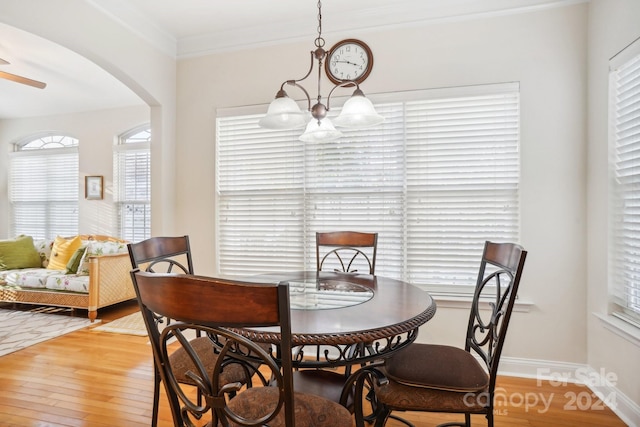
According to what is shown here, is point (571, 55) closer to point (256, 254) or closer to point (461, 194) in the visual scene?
point (461, 194)

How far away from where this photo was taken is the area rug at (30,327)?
3270 millimetres

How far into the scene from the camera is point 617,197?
7.11 ft

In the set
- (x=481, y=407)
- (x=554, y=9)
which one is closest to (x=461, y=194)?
(x=554, y=9)

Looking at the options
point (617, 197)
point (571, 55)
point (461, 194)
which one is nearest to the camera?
point (617, 197)

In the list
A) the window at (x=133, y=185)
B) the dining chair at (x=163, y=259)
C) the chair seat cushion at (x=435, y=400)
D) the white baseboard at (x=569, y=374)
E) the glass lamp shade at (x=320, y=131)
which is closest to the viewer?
the chair seat cushion at (x=435, y=400)

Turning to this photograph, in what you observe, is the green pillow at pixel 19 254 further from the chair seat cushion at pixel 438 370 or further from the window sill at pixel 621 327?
the window sill at pixel 621 327

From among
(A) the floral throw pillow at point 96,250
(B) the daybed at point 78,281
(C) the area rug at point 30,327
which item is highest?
(A) the floral throw pillow at point 96,250

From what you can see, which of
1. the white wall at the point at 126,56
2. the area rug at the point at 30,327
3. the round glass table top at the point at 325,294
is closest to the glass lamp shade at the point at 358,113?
the round glass table top at the point at 325,294

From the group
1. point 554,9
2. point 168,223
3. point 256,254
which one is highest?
point 554,9

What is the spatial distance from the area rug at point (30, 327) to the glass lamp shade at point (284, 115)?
326 cm

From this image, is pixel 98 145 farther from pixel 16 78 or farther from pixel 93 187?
pixel 16 78

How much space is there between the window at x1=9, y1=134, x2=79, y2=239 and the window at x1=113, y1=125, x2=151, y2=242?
37.2 inches

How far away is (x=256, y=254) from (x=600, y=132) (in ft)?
9.09

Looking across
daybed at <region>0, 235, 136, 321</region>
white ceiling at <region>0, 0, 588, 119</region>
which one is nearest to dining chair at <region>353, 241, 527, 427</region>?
white ceiling at <region>0, 0, 588, 119</region>
